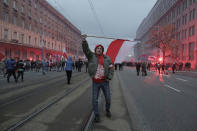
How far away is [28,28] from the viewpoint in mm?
35812

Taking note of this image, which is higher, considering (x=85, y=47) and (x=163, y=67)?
(x=85, y=47)

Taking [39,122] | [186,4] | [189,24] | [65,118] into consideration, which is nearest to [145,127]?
[65,118]

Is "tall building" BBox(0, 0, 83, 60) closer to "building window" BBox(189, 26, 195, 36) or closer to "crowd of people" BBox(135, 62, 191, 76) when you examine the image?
"crowd of people" BBox(135, 62, 191, 76)

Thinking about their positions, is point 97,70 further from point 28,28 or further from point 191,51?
point 191,51

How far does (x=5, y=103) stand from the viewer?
17.8 ft

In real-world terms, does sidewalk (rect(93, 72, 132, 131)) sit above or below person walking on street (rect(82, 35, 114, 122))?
below

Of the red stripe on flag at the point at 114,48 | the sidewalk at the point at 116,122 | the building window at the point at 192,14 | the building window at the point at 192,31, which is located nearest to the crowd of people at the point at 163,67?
the building window at the point at 192,31

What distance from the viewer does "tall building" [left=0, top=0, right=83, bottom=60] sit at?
91.6 feet

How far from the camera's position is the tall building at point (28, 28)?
27.9m

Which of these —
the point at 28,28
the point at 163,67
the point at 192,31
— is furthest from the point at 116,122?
the point at 192,31

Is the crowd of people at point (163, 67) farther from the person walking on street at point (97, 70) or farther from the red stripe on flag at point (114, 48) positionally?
the person walking on street at point (97, 70)

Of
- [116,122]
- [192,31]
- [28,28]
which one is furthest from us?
[28,28]

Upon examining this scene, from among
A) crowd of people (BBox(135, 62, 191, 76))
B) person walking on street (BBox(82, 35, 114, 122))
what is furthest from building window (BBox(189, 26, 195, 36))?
person walking on street (BBox(82, 35, 114, 122))

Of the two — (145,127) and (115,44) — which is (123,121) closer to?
(145,127)
